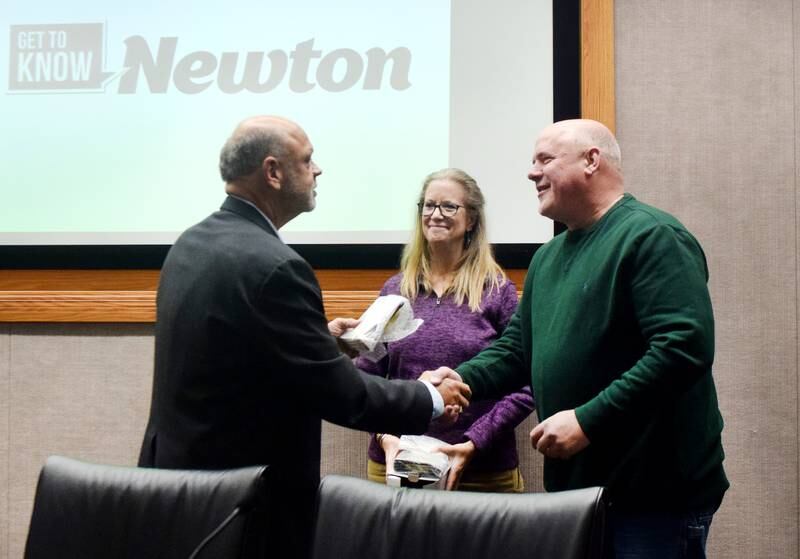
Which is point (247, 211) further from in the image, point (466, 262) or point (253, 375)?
point (466, 262)

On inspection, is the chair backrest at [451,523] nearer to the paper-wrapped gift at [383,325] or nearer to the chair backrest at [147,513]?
the chair backrest at [147,513]

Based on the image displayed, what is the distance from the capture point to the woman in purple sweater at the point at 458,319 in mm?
2414

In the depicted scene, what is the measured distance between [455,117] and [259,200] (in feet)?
4.18

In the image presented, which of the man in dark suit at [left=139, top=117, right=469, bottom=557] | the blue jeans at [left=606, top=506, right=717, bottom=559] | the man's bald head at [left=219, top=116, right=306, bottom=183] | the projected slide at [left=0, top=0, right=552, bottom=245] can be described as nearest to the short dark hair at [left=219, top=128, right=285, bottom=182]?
the man's bald head at [left=219, top=116, right=306, bottom=183]

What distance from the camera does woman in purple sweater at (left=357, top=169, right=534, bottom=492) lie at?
7.92ft

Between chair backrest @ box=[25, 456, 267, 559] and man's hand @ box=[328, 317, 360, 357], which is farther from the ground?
man's hand @ box=[328, 317, 360, 357]

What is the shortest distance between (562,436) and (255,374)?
0.59 metres

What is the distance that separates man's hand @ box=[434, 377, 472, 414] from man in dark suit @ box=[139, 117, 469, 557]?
0.34 m

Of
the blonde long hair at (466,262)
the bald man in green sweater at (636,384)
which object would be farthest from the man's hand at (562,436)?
the blonde long hair at (466,262)

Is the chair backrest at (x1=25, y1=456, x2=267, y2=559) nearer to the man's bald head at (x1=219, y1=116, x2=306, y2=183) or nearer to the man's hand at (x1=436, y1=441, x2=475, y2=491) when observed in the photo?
the man's bald head at (x1=219, y1=116, x2=306, y2=183)

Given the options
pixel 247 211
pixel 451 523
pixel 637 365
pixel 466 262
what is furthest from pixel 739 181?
pixel 451 523

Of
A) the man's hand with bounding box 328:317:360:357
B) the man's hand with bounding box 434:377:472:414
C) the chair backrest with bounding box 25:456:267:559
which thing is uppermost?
the man's hand with bounding box 328:317:360:357

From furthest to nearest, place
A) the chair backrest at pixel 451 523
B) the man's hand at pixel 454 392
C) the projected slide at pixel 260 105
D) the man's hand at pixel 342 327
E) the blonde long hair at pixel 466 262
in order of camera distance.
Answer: the projected slide at pixel 260 105
the blonde long hair at pixel 466 262
the man's hand at pixel 342 327
the man's hand at pixel 454 392
the chair backrest at pixel 451 523

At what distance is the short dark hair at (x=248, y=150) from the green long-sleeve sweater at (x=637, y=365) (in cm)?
70
